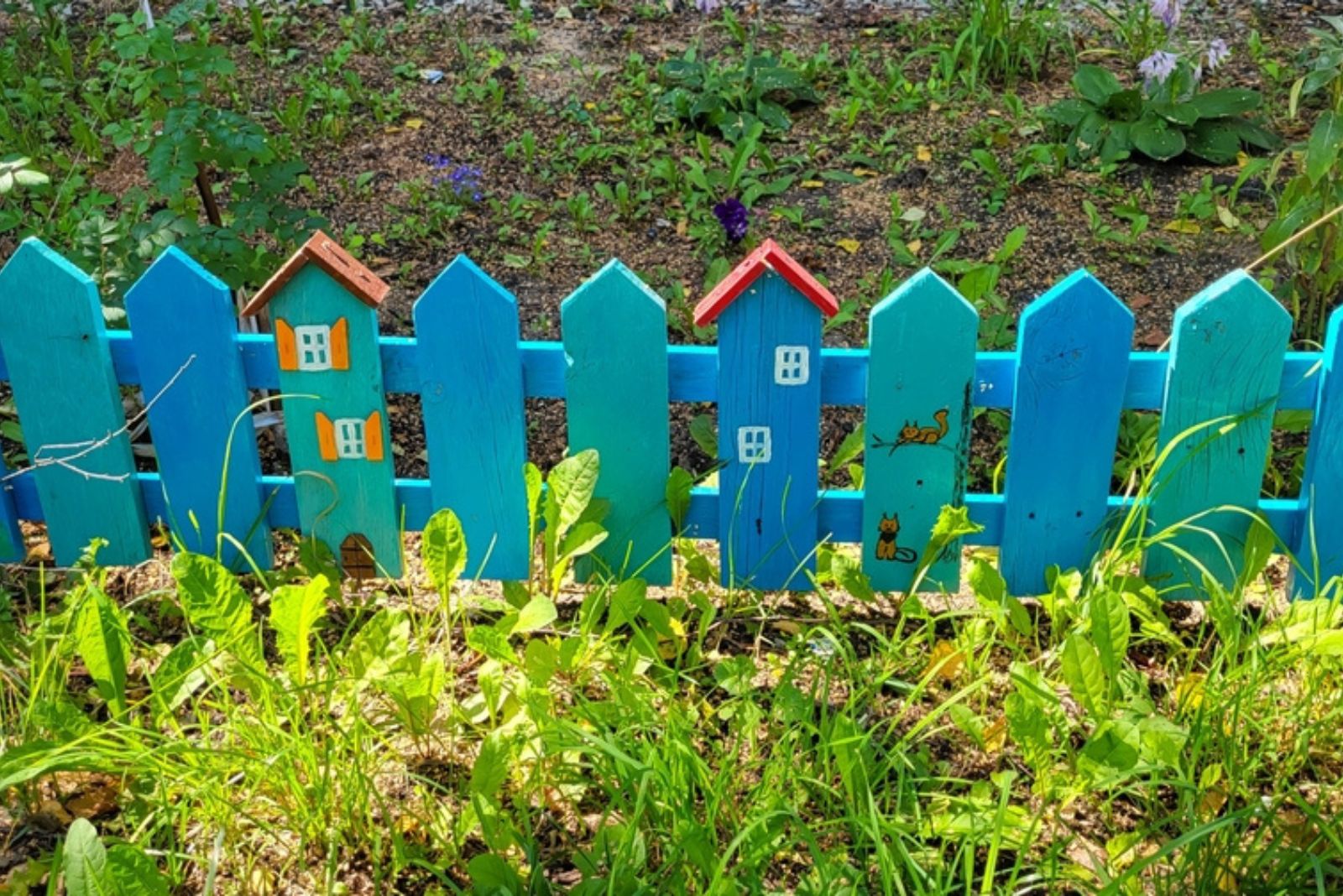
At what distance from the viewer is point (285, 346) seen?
8.73 ft

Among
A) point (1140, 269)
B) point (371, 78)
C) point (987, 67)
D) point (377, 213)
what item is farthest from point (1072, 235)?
point (371, 78)

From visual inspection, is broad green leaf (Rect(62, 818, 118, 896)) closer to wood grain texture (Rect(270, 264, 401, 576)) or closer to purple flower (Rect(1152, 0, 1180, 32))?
wood grain texture (Rect(270, 264, 401, 576))

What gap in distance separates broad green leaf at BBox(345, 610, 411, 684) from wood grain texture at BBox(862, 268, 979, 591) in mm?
909

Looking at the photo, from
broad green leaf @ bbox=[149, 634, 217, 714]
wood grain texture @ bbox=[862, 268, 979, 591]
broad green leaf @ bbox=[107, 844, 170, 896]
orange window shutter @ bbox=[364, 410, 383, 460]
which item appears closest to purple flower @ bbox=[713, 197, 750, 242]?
wood grain texture @ bbox=[862, 268, 979, 591]

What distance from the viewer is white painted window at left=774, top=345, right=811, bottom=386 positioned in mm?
2596

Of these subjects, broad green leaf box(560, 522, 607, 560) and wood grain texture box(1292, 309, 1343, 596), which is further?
broad green leaf box(560, 522, 607, 560)

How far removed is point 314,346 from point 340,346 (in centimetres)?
5

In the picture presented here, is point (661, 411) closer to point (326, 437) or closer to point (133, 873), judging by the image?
point (326, 437)

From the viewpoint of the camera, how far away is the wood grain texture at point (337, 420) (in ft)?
8.59

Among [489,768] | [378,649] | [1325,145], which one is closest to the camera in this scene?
[489,768]

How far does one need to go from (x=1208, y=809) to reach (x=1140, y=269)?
1.97 meters

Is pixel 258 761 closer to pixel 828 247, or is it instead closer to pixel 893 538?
pixel 893 538

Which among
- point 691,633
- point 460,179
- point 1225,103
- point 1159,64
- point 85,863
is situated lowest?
point 691,633

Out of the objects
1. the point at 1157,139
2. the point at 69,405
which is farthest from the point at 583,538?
the point at 1157,139
